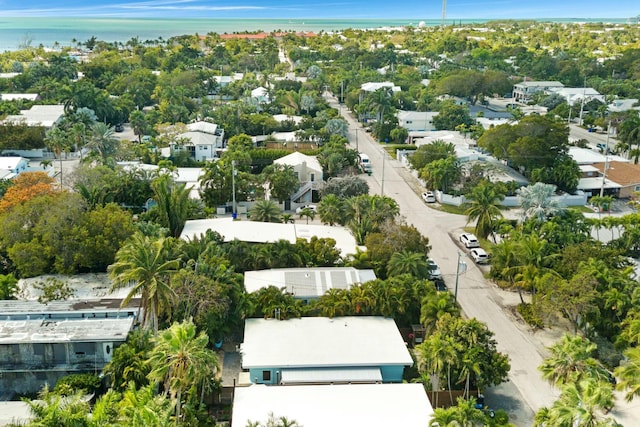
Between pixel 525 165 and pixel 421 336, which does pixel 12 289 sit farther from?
pixel 525 165

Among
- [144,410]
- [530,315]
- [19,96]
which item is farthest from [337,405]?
[19,96]

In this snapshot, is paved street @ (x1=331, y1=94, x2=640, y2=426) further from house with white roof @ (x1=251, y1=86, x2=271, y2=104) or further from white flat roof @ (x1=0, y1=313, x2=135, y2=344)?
house with white roof @ (x1=251, y1=86, x2=271, y2=104)

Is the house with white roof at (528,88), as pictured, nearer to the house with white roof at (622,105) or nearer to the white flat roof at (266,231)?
the house with white roof at (622,105)

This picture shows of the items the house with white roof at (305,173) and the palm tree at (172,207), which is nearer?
the palm tree at (172,207)

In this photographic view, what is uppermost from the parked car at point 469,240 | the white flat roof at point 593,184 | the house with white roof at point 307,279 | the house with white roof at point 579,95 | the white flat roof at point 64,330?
the house with white roof at point 579,95

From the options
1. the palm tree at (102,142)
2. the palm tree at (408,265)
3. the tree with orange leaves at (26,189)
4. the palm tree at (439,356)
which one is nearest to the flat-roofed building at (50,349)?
Result: the tree with orange leaves at (26,189)

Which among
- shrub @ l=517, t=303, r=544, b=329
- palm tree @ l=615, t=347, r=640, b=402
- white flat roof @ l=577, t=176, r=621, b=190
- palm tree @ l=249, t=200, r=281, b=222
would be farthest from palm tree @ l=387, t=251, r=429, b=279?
white flat roof @ l=577, t=176, r=621, b=190
